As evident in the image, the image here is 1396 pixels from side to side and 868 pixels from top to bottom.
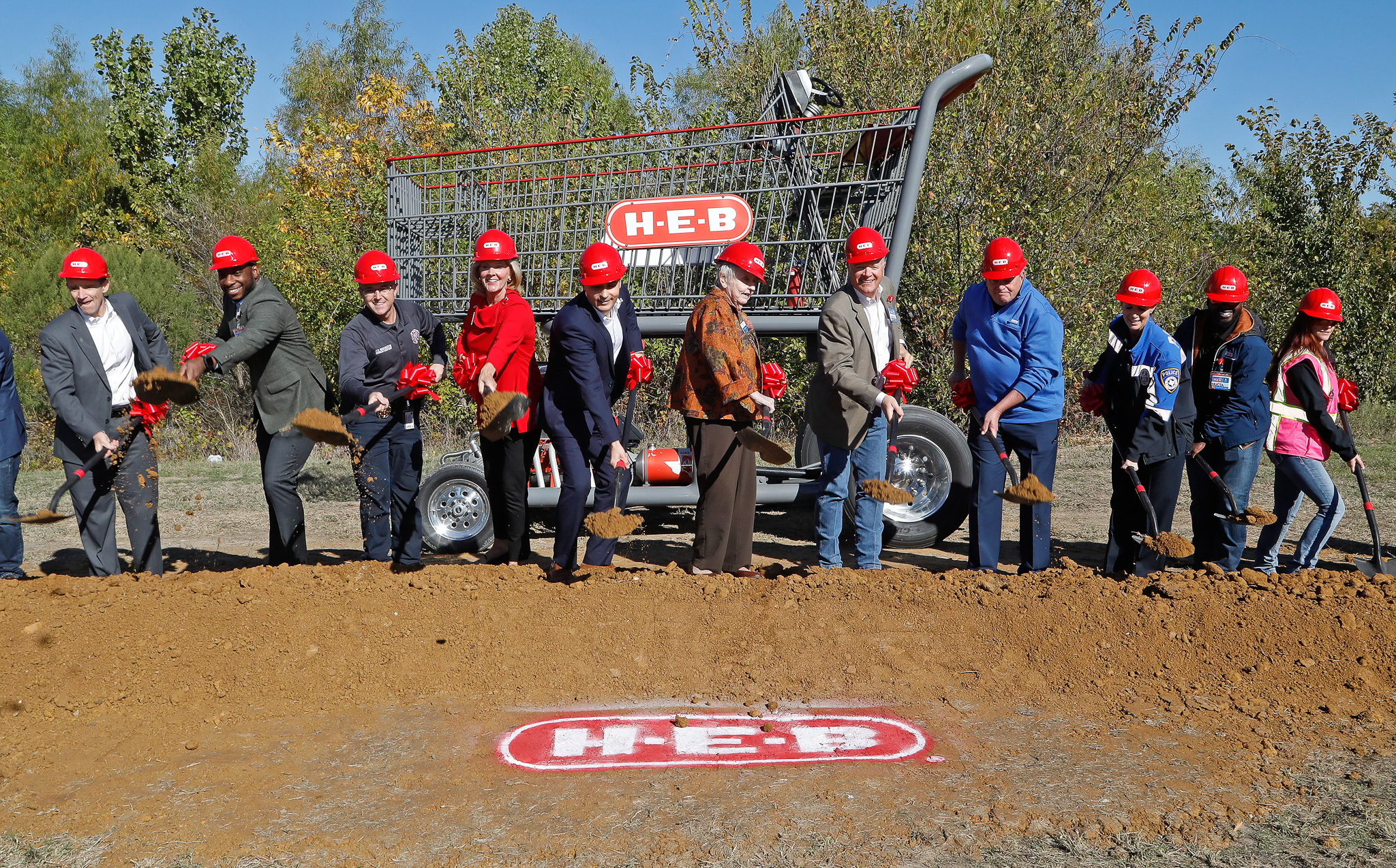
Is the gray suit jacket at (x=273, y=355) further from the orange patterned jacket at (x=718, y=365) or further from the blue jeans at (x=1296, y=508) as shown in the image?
the blue jeans at (x=1296, y=508)

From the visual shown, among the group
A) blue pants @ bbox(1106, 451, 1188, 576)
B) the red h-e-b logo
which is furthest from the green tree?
blue pants @ bbox(1106, 451, 1188, 576)

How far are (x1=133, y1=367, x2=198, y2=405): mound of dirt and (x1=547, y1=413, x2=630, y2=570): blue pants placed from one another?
1946mm

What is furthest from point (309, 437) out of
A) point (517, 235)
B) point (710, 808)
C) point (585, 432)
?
point (710, 808)

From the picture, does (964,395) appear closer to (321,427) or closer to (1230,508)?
(1230,508)

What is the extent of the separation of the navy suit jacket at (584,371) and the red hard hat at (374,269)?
1071mm

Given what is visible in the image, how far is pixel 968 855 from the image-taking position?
2.92 metres

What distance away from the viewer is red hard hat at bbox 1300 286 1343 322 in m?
5.77

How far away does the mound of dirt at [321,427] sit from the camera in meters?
5.62

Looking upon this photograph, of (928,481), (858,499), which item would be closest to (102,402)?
(858,499)

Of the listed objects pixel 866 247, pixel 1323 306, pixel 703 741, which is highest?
pixel 866 247

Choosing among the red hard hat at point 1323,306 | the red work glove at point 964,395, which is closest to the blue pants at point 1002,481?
the red work glove at point 964,395

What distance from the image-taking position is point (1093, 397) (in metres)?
5.92

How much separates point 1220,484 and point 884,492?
1.77m

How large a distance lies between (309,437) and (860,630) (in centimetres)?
316
